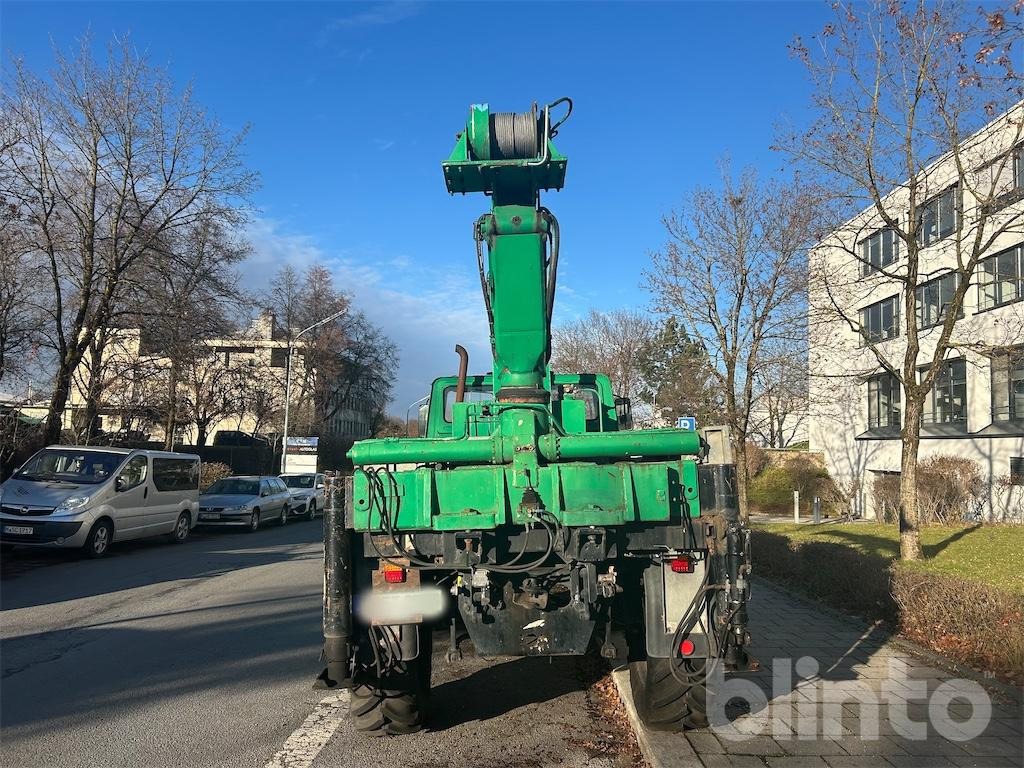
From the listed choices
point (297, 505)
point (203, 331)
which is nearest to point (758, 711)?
point (203, 331)

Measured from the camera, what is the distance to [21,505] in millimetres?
12250

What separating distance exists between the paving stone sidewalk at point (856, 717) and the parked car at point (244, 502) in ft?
52.8

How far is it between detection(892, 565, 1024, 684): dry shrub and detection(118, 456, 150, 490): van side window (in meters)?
13.1

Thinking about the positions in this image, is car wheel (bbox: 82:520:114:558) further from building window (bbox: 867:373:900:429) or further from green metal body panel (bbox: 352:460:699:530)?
building window (bbox: 867:373:900:429)

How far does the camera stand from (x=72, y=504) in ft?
41.1

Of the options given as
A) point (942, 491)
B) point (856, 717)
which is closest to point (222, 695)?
point (856, 717)

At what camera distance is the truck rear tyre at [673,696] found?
4445 millimetres

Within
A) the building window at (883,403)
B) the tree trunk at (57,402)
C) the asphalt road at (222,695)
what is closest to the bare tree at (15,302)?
the tree trunk at (57,402)

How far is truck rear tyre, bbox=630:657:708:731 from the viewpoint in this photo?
445cm

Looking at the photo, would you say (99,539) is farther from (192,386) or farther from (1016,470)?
(1016,470)

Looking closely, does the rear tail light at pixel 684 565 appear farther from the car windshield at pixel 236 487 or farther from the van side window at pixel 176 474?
the car windshield at pixel 236 487

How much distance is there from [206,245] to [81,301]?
3.32m

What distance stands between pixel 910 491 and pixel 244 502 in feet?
53.1

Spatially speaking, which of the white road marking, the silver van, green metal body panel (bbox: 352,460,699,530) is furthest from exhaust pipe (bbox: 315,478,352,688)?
the silver van
